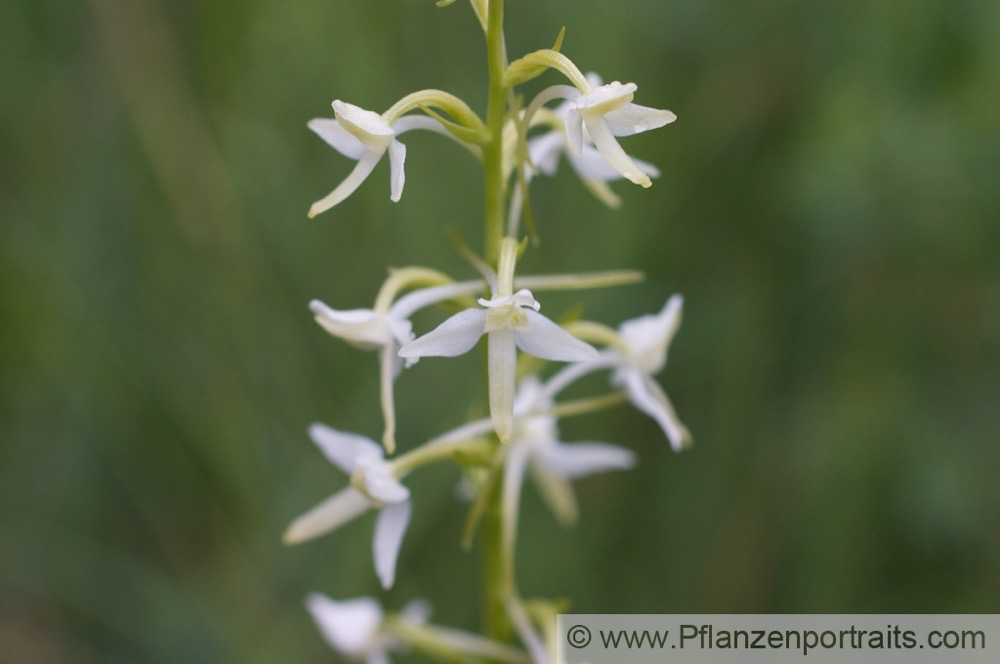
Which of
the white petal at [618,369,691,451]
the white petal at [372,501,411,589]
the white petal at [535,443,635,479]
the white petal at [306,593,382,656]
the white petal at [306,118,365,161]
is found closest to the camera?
the white petal at [306,118,365,161]

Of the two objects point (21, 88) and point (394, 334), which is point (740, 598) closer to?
point (394, 334)

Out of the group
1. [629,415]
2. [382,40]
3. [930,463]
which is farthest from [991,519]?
[382,40]

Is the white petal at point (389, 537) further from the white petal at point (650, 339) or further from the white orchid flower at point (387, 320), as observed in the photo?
the white petal at point (650, 339)

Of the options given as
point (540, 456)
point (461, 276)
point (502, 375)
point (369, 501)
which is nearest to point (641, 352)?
point (540, 456)

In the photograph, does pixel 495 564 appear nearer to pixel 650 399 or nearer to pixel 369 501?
pixel 369 501

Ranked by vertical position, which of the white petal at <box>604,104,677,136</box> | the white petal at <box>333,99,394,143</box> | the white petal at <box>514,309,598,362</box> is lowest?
the white petal at <box>514,309,598,362</box>

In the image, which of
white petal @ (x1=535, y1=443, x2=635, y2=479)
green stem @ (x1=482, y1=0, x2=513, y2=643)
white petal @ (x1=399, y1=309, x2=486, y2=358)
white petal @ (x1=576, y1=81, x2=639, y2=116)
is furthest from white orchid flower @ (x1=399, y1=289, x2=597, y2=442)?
white petal @ (x1=535, y1=443, x2=635, y2=479)

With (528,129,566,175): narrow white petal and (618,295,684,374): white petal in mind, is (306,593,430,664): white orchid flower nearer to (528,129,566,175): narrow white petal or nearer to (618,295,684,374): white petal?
(618,295,684,374): white petal
